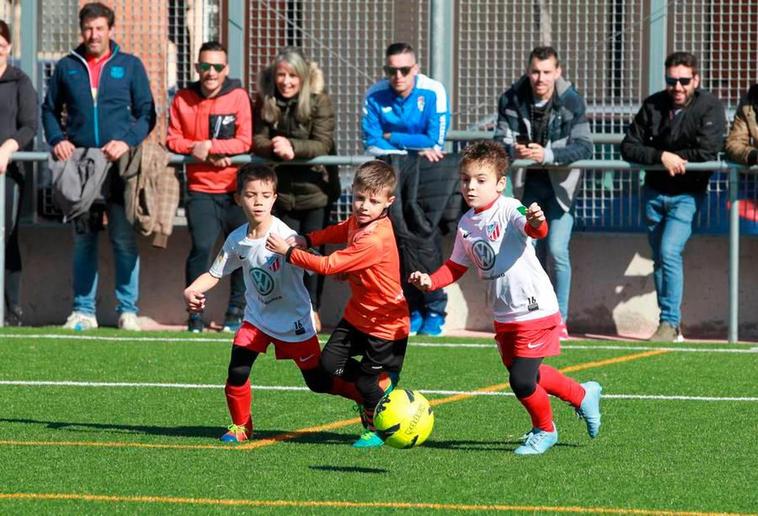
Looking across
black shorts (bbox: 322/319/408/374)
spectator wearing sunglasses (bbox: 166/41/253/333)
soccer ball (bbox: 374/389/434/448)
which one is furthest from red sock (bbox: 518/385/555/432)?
spectator wearing sunglasses (bbox: 166/41/253/333)

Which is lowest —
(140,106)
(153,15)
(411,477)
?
(411,477)

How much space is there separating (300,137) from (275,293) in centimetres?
471

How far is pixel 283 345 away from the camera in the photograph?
7336mm

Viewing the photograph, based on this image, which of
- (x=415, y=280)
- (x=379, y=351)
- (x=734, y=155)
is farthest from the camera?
(x=734, y=155)

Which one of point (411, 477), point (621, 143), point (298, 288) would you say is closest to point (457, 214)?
point (621, 143)

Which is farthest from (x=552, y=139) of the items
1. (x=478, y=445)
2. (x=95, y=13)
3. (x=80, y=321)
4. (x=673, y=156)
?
(x=478, y=445)

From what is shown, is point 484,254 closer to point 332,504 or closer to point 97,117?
point 332,504

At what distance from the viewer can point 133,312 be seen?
12.2 m

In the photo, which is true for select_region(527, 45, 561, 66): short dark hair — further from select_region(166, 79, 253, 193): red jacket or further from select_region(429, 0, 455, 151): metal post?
select_region(166, 79, 253, 193): red jacket

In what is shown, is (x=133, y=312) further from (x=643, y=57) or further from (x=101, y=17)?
(x=643, y=57)

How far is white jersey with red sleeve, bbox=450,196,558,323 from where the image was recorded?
7.02 meters

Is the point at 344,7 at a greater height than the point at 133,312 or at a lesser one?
greater

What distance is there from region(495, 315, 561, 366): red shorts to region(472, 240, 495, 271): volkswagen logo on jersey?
288mm

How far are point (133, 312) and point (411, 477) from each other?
251 inches
